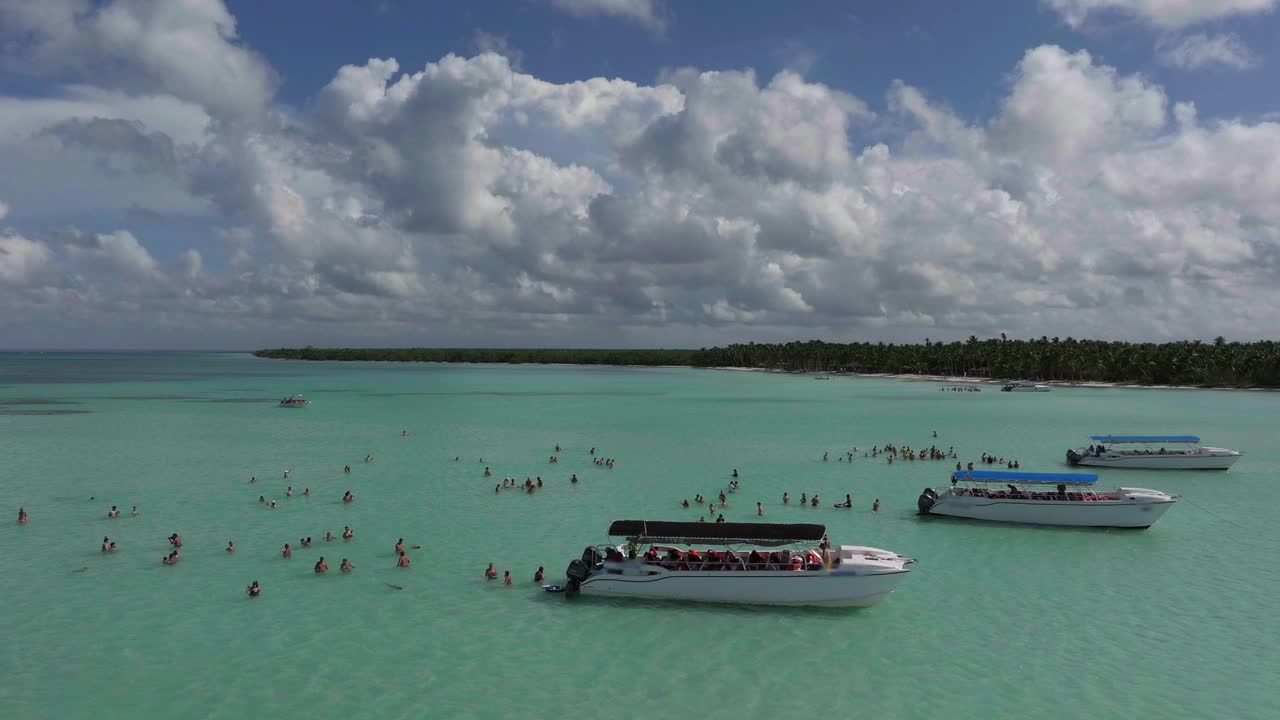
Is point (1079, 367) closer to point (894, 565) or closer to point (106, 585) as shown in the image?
point (894, 565)

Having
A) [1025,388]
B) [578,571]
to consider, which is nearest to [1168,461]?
[578,571]

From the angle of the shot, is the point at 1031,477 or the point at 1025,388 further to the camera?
the point at 1025,388

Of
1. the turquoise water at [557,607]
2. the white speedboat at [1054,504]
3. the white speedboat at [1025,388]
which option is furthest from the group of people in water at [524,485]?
the white speedboat at [1025,388]

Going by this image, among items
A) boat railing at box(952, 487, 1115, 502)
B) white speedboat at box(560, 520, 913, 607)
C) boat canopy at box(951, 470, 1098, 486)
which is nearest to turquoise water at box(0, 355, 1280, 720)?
white speedboat at box(560, 520, 913, 607)

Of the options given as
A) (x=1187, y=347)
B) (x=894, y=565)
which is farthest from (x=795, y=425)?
(x=1187, y=347)

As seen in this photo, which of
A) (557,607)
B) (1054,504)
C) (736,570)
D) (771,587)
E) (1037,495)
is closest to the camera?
(771,587)

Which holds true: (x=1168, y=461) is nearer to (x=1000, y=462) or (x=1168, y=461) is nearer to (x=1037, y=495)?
(x=1000, y=462)
